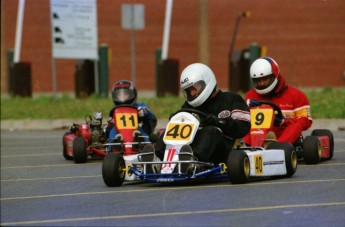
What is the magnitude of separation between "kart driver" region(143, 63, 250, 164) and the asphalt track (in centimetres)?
34

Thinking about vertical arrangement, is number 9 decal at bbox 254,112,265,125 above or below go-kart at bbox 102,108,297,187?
above

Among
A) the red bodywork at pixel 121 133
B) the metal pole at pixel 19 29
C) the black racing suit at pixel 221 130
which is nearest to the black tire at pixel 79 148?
the red bodywork at pixel 121 133

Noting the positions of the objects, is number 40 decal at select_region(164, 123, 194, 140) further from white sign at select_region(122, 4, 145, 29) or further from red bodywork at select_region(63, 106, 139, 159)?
white sign at select_region(122, 4, 145, 29)

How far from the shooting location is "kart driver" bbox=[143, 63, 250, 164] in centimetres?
1146

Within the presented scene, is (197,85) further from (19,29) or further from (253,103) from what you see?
(19,29)

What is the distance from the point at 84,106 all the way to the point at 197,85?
11960mm

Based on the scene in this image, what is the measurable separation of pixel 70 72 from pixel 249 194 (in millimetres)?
22896

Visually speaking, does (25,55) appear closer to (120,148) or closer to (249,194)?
(120,148)

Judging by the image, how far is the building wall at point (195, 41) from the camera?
31844 mm

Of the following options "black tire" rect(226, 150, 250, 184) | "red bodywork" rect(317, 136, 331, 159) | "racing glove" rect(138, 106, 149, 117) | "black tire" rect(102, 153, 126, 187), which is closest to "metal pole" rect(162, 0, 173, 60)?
"racing glove" rect(138, 106, 149, 117)

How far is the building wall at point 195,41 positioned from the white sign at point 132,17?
20.6 feet

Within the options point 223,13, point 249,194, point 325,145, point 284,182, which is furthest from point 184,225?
point 223,13

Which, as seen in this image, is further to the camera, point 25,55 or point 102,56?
point 25,55

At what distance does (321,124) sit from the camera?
19.8 m
